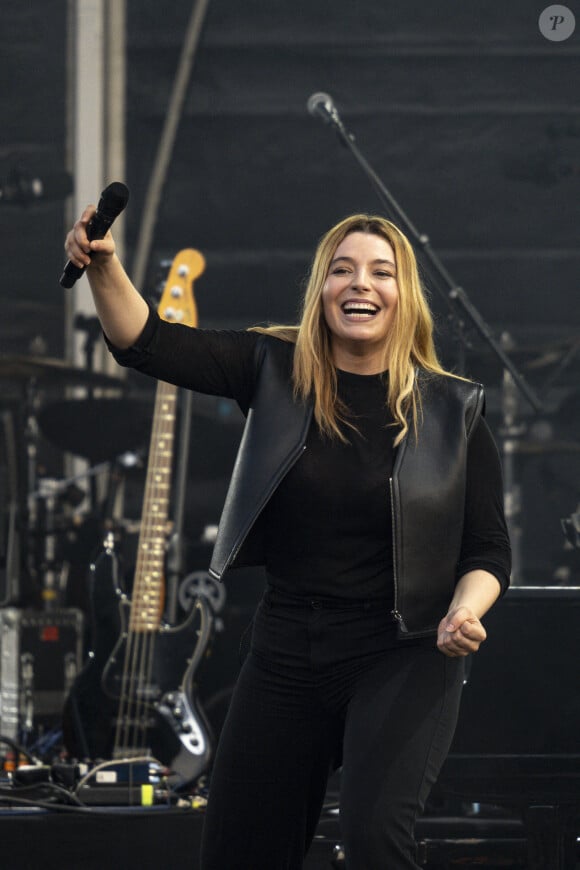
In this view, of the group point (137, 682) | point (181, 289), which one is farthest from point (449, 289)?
point (137, 682)

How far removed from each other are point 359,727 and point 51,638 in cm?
304

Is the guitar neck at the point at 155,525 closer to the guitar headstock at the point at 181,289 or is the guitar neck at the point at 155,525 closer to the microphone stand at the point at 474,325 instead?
the guitar headstock at the point at 181,289

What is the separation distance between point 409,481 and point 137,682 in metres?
2.41

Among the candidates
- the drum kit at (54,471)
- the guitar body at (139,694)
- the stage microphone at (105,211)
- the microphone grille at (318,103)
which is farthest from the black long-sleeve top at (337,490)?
the drum kit at (54,471)

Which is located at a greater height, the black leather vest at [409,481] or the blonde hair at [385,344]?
the blonde hair at [385,344]

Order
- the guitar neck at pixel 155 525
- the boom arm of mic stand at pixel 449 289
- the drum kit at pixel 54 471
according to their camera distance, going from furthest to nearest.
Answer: the drum kit at pixel 54 471 → the boom arm of mic stand at pixel 449 289 → the guitar neck at pixel 155 525

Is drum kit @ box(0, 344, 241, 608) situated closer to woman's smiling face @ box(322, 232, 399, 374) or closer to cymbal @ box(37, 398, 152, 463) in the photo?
cymbal @ box(37, 398, 152, 463)

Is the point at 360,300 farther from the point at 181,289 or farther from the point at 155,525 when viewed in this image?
the point at 181,289

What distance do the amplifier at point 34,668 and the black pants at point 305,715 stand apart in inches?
109

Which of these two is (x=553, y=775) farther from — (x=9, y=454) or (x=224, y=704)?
(x=9, y=454)

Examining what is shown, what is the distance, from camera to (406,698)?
2348 millimetres

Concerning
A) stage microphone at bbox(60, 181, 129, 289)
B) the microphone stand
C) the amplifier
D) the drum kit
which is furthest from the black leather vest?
the drum kit

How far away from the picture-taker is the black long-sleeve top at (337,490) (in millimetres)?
2426

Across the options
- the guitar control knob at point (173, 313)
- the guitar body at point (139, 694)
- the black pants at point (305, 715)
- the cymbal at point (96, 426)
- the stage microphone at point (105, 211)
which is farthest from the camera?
the cymbal at point (96, 426)
